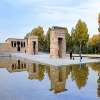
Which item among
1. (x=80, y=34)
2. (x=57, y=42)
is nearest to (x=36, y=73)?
(x=57, y=42)

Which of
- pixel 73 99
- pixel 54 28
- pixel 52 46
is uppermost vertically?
pixel 54 28

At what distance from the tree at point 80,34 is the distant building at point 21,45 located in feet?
32.4

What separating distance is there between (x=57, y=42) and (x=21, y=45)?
3383 cm

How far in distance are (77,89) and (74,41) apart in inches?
1706

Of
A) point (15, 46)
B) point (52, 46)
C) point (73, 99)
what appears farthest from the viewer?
point (15, 46)

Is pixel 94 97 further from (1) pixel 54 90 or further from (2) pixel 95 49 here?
(2) pixel 95 49

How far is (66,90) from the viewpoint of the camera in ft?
37.4

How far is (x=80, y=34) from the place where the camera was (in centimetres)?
5425

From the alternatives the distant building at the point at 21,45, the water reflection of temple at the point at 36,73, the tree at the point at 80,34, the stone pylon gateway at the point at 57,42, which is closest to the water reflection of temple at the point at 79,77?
the water reflection of temple at the point at 36,73

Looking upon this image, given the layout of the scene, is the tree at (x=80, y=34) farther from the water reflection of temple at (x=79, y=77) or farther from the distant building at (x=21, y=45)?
the water reflection of temple at (x=79, y=77)

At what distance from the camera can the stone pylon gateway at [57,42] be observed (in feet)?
103

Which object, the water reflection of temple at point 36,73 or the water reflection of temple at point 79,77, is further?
the water reflection of temple at point 36,73

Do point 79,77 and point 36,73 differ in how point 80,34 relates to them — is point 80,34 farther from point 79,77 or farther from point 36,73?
point 79,77

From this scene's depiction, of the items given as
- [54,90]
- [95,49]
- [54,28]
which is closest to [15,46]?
[95,49]
